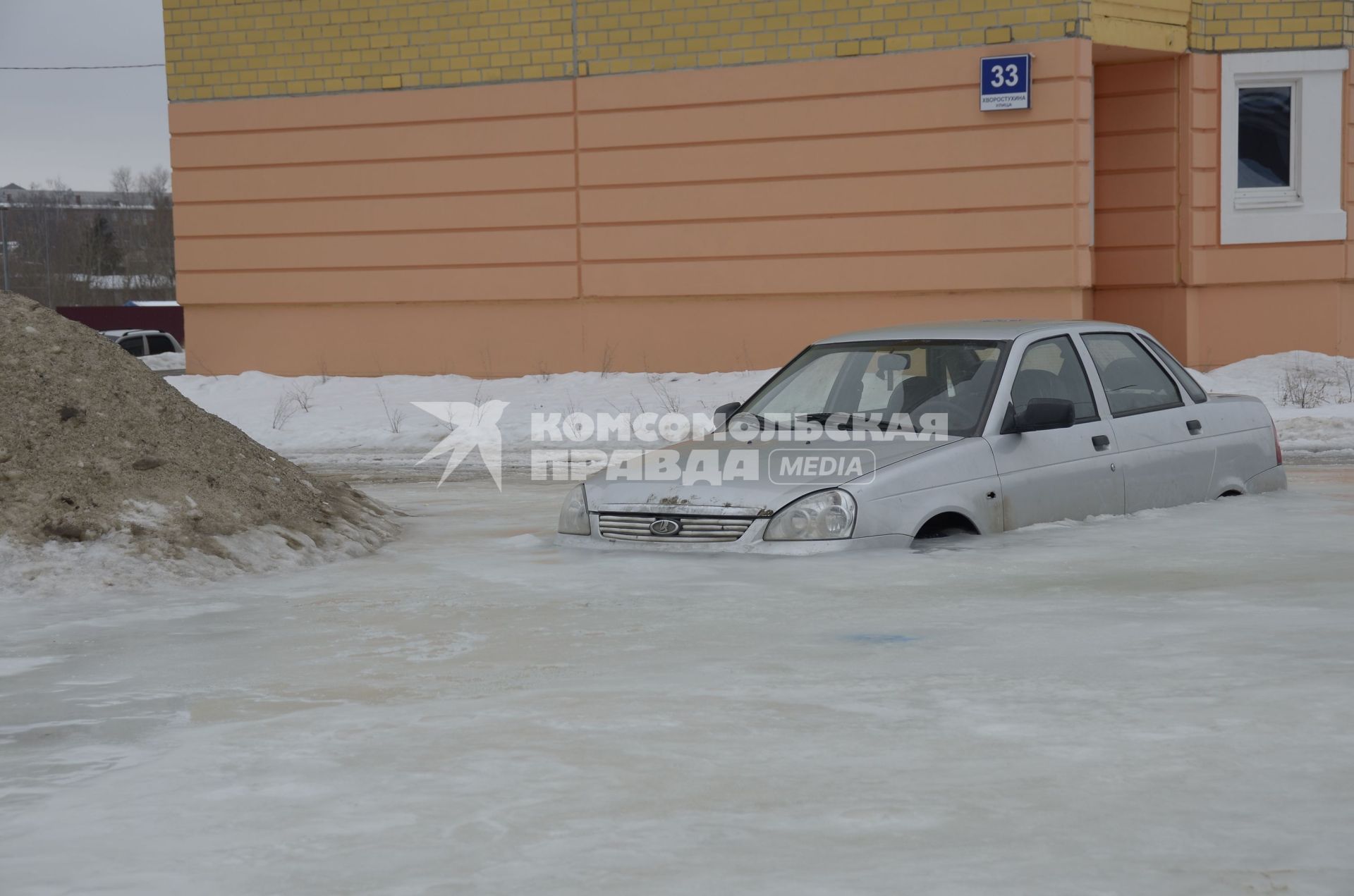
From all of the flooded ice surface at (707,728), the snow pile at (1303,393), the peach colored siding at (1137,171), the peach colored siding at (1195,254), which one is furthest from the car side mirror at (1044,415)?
the peach colored siding at (1137,171)

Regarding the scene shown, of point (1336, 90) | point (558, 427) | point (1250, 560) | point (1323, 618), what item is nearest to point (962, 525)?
point (1250, 560)

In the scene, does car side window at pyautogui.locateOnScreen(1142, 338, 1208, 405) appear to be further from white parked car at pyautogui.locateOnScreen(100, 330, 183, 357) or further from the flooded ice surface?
white parked car at pyautogui.locateOnScreen(100, 330, 183, 357)

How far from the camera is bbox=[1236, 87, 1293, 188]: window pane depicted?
1945 centimetres

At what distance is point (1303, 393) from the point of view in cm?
1648

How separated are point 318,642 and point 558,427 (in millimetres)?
11097

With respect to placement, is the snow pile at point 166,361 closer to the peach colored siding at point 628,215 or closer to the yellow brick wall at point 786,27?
the peach colored siding at point 628,215

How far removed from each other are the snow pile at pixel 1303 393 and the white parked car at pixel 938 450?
469cm

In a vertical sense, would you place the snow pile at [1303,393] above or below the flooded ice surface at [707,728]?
above

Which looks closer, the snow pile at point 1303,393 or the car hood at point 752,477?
the car hood at point 752,477

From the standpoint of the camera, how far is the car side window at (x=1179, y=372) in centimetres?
913

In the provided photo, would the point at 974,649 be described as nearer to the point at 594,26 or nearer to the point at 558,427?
the point at 558,427

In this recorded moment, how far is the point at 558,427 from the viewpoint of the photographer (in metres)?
17.4

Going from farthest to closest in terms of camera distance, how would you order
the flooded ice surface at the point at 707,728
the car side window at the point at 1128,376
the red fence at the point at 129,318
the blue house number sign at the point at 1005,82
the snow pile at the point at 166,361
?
the red fence at the point at 129,318 < the snow pile at the point at 166,361 < the blue house number sign at the point at 1005,82 < the car side window at the point at 1128,376 < the flooded ice surface at the point at 707,728

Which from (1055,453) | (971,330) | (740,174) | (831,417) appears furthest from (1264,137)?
(831,417)
